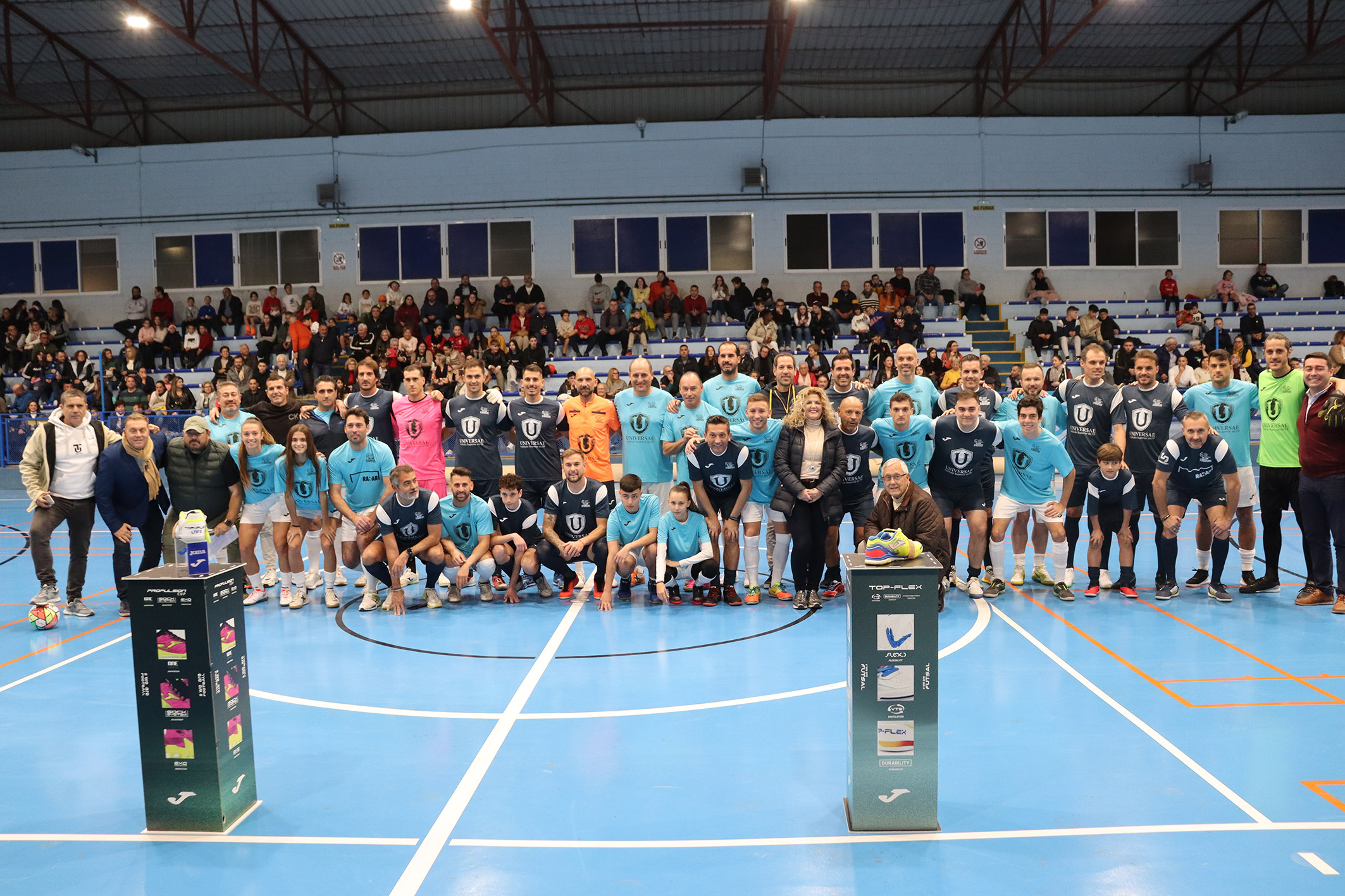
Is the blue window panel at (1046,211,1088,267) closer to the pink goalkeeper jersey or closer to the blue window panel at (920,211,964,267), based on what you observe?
the blue window panel at (920,211,964,267)

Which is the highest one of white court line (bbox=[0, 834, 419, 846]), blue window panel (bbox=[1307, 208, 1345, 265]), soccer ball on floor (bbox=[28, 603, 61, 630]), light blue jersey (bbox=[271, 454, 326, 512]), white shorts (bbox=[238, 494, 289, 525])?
blue window panel (bbox=[1307, 208, 1345, 265])

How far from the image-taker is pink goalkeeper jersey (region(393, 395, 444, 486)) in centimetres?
1021

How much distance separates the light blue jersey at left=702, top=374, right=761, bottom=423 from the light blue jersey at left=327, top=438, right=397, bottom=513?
3571 mm

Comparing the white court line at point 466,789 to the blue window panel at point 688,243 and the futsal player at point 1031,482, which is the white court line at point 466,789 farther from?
the blue window panel at point 688,243

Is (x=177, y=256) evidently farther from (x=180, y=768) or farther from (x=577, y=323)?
(x=180, y=768)

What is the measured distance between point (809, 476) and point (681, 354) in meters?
11.7

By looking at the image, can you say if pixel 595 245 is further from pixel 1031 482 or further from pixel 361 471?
pixel 1031 482

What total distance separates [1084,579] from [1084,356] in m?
2.44

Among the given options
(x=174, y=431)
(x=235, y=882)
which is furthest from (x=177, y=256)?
(x=235, y=882)

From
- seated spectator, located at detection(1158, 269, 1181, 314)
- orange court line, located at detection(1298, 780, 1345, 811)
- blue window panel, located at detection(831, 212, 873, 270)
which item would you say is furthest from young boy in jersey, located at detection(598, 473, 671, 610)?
seated spectator, located at detection(1158, 269, 1181, 314)

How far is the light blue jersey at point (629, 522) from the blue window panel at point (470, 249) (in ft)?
60.4

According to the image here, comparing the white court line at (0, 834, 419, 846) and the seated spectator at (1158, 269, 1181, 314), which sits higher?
A: the seated spectator at (1158, 269, 1181, 314)

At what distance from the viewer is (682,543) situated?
927 centimetres

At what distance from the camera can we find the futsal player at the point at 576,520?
9352 millimetres
